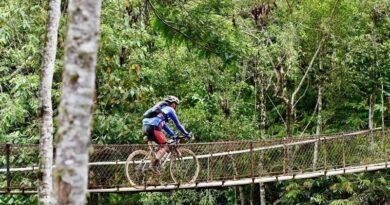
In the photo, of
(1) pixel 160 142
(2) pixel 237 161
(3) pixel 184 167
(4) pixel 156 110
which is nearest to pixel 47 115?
(4) pixel 156 110

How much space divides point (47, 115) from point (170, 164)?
225 cm

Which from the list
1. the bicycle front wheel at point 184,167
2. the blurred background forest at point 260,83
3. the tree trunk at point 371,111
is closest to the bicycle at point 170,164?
the bicycle front wheel at point 184,167

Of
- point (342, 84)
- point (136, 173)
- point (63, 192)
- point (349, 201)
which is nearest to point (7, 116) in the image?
point (136, 173)

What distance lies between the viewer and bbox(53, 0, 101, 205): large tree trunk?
67.7 inches

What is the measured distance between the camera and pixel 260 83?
9555 millimetres

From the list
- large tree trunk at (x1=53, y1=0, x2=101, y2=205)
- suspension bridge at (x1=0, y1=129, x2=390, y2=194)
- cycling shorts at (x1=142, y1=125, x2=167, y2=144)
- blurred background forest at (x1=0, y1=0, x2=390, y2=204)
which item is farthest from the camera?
blurred background forest at (x1=0, y1=0, x2=390, y2=204)

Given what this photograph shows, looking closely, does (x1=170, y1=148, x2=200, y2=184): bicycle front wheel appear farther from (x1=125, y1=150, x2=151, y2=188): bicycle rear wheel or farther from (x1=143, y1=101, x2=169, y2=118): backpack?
(x1=143, y1=101, x2=169, y2=118): backpack

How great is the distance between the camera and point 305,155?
270 inches

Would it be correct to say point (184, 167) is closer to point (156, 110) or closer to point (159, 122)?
point (159, 122)

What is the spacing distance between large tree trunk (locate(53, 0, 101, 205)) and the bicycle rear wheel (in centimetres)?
368

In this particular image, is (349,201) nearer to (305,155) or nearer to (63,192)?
(305,155)

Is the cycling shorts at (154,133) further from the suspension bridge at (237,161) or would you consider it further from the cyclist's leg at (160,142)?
the suspension bridge at (237,161)

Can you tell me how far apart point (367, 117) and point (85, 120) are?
8855 millimetres

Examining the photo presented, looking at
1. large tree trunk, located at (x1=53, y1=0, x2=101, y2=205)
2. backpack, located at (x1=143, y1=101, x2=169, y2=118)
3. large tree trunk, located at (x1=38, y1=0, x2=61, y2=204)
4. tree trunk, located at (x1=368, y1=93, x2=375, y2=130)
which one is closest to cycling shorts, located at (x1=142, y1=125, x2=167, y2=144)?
backpack, located at (x1=143, y1=101, x2=169, y2=118)
